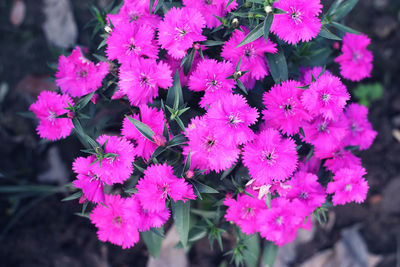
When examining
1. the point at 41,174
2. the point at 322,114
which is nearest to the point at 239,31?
the point at 322,114

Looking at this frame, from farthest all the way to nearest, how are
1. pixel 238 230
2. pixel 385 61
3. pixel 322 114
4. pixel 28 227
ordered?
pixel 385 61, pixel 28 227, pixel 238 230, pixel 322 114

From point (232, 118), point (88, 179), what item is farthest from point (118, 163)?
point (232, 118)

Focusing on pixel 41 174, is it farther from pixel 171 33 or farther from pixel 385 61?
pixel 385 61

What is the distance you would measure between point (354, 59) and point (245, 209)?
103 centimetres

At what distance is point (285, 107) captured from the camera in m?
1.56

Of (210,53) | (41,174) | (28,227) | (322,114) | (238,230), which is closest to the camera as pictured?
(322,114)

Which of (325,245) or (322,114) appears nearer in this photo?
(322,114)

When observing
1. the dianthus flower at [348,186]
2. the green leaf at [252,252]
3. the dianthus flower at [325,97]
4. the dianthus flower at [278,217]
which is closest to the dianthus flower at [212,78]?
the dianthus flower at [325,97]

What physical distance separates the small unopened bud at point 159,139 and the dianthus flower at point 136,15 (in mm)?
535

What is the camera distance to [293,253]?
253 centimetres

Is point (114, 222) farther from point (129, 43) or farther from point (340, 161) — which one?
point (340, 161)

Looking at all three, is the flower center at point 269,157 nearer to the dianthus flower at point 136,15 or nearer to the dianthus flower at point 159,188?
the dianthus flower at point 159,188

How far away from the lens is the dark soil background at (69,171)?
2420mm

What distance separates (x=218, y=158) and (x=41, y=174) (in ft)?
5.64
